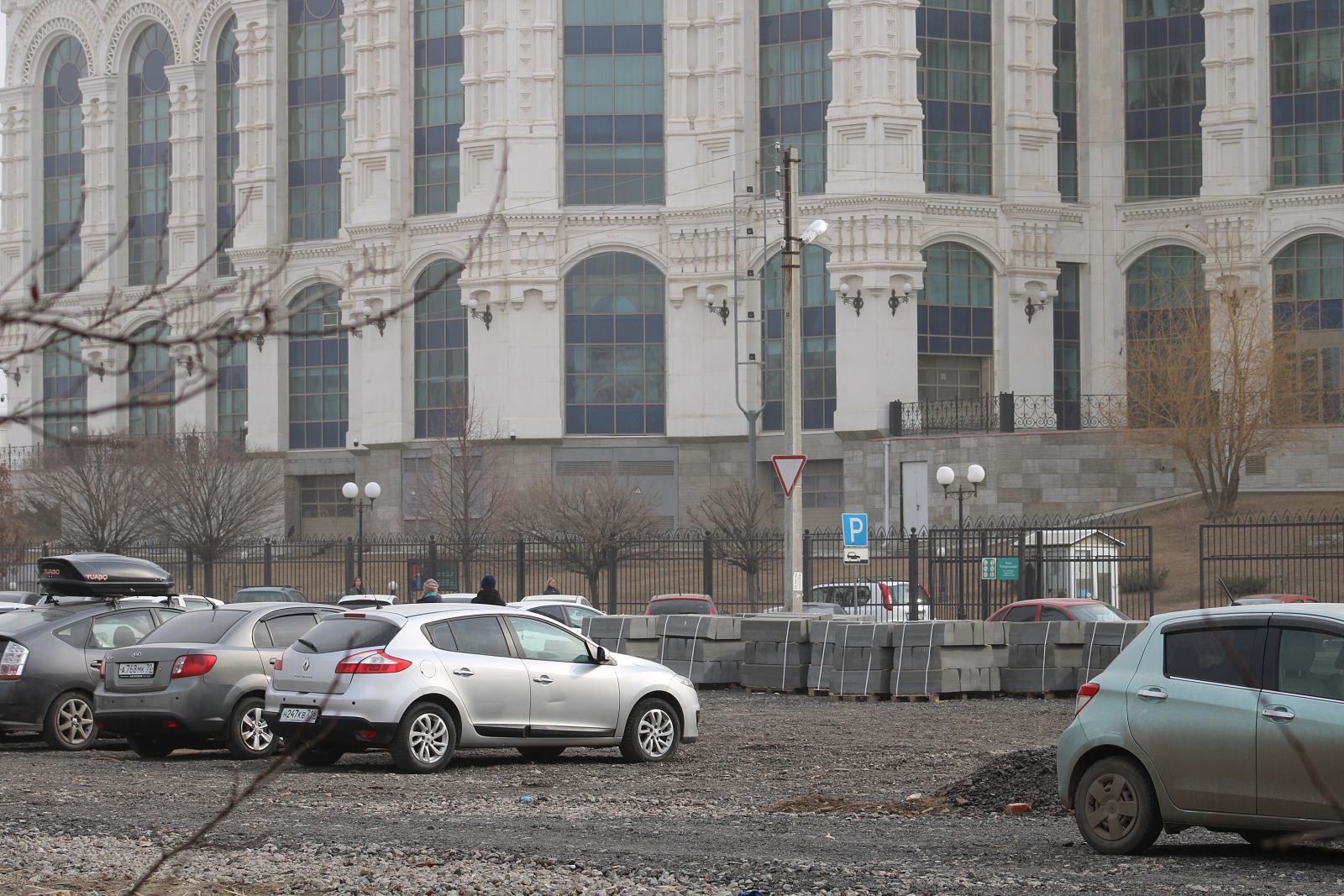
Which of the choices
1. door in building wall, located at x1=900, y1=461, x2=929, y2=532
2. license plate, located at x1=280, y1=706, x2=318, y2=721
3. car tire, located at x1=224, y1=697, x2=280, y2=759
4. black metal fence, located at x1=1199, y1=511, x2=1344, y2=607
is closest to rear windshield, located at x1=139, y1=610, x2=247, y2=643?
car tire, located at x1=224, y1=697, x2=280, y2=759

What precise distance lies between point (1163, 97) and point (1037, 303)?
894cm

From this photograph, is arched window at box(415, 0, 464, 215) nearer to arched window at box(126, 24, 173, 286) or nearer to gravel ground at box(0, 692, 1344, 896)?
arched window at box(126, 24, 173, 286)

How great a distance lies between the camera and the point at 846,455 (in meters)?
61.0

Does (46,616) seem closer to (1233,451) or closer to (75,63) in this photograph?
(1233,451)

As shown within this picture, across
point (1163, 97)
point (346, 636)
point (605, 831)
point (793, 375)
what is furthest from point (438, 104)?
point (605, 831)

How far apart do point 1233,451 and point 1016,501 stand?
6.85 meters

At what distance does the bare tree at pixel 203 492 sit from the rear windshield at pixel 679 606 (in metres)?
20.4

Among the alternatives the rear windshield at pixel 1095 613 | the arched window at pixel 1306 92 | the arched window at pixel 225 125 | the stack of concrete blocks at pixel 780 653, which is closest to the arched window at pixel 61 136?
the arched window at pixel 225 125

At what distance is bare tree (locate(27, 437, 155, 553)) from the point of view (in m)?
58.0

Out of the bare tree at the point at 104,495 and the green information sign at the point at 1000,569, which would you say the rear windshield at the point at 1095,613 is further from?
the bare tree at the point at 104,495

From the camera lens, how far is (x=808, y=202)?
61406 mm

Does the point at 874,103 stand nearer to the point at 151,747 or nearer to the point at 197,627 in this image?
the point at 197,627

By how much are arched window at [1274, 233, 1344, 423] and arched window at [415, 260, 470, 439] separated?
27126mm

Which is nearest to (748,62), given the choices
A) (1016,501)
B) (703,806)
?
(1016,501)
